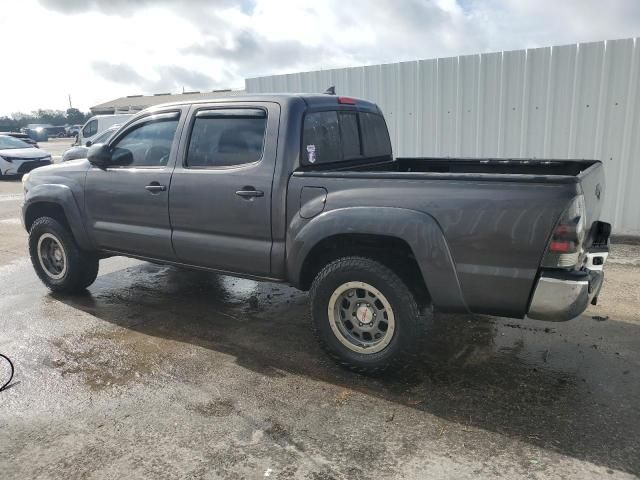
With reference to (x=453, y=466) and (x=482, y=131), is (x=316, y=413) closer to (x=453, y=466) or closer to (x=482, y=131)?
(x=453, y=466)

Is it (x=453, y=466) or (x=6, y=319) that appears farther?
(x=6, y=319)

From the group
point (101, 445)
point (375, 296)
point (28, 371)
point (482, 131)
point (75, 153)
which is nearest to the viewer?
point (101, 445)

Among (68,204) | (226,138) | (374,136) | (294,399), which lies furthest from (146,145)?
(294,399)

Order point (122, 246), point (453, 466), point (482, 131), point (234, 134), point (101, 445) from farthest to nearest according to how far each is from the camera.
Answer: point (482, 131) < point (122, 246) < point (234, 134) < point (101, 445) < point (453, 466)

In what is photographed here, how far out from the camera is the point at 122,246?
15.7 feet

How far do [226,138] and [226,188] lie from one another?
1.45ft

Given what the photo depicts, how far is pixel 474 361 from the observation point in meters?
3.80

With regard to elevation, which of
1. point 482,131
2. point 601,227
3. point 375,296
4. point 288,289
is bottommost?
point 288,289

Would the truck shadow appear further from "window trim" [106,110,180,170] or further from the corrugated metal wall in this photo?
the corrugated metal wall

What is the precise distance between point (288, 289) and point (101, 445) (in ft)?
9.64

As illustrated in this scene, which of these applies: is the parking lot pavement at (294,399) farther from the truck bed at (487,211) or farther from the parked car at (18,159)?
the parked car at (18,159)

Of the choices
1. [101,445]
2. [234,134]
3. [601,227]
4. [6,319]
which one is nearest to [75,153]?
A: [6,319]

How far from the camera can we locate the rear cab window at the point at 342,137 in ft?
12.9

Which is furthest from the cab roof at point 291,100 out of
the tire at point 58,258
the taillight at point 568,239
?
the taillight at point 568,239
